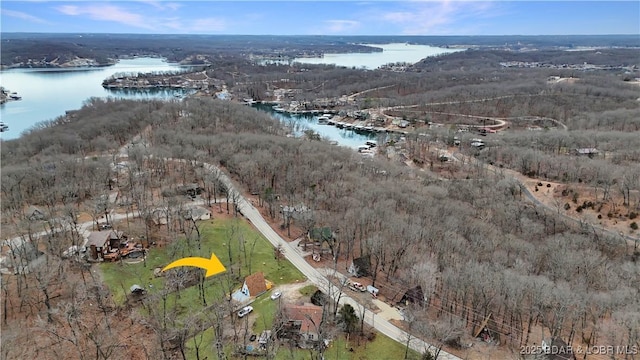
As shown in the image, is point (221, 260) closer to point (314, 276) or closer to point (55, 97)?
point (314, 276)

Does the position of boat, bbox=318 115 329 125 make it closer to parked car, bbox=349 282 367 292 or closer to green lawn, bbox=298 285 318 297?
parked car, bbox=349 282 367 292

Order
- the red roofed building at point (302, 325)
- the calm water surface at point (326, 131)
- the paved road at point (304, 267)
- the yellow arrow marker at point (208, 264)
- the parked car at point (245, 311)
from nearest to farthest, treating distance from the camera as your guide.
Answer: the red roofed building at point (302, 325), the paved road at point (304, 267), the parked car at point (245, 311), the yellow arrow marker at point (208, 264), the calm water surface at point (326, 131)

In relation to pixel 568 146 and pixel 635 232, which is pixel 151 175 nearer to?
pixel 635 232

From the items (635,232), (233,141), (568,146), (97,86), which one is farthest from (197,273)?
(97,86)

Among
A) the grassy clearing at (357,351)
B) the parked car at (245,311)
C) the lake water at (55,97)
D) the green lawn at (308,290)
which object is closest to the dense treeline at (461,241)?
the green lawn at (308,290)

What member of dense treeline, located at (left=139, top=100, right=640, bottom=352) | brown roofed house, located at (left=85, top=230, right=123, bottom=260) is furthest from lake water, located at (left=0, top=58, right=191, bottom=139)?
dense treeline, located at (left=139, top=100, right=640, bottom=352)

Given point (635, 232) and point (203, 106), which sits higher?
point (203, 106)

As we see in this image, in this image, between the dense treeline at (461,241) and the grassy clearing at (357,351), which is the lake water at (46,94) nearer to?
the dense treeline at (461,241)
